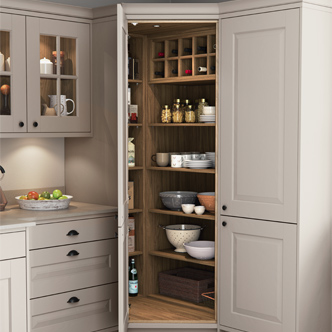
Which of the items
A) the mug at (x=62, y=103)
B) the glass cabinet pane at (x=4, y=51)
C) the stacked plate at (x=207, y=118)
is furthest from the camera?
the stacked plate at (x=207, y=118)

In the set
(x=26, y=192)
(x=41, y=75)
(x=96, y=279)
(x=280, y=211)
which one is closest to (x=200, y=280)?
(x=96, y=279)

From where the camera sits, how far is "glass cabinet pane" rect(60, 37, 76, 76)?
3789 mm

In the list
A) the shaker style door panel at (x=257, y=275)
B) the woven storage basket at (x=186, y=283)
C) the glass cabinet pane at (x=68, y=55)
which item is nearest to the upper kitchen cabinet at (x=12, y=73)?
the glass cabinet pane at (x=68, y=55)

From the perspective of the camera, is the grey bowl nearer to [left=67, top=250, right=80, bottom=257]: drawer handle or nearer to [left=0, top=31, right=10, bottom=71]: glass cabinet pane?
[left=67, top=250, right=80, bottom=257]: drawer handle

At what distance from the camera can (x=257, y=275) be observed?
347 centimetres

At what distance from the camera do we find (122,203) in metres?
3.39

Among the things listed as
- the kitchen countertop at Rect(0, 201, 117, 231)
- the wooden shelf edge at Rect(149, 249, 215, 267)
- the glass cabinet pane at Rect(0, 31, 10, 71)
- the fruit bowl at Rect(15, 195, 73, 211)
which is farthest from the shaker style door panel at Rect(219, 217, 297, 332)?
the glass cabinet pane at Rect(0, 31, 10, 71)

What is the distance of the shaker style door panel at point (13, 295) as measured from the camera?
321 cm

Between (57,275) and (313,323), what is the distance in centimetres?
150

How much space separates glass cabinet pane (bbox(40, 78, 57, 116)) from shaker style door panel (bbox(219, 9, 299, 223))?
3.44 ft

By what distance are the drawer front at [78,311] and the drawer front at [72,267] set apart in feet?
0.14

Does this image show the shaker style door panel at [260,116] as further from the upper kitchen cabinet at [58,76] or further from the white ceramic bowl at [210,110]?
the upper kitchen cabinet at [58,76]

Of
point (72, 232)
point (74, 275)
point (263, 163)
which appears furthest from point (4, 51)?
point (263, 163)

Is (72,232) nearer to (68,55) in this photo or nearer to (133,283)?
(133,283)
